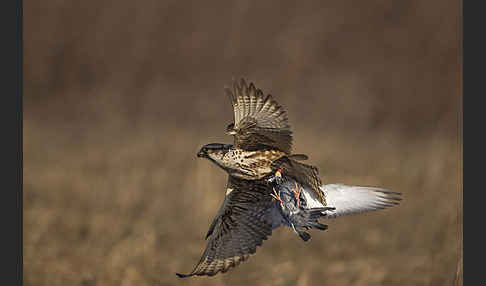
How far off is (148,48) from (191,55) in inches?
30.0

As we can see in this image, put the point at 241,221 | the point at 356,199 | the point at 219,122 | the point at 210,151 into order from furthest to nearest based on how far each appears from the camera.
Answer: the point at 219,122 → the point at 356,199 → the point at 241,221 → the point at 210,151

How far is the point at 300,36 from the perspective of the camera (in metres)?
11.6

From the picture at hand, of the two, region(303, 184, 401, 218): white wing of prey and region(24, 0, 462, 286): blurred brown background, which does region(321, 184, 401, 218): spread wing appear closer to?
region(303, 184, 401, 218): white wing of prey

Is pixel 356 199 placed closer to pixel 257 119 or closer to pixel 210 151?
pixel 257 119

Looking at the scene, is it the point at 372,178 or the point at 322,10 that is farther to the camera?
the point at 322,10

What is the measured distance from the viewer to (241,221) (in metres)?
3.31

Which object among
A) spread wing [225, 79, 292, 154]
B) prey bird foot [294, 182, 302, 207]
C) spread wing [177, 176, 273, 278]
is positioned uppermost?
spread wing [225, 79, 292, 154]

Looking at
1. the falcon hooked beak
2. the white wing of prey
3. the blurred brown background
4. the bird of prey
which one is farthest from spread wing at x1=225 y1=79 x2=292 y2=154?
the blurred brown background

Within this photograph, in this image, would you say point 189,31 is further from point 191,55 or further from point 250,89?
point 250,89

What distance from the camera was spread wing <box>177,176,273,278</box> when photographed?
329 cm

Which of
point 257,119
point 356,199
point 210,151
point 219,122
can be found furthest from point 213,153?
point 219,122

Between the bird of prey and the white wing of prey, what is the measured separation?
3.1 inches

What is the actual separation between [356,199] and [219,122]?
7.11m

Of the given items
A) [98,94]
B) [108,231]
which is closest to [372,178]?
[108,231]
